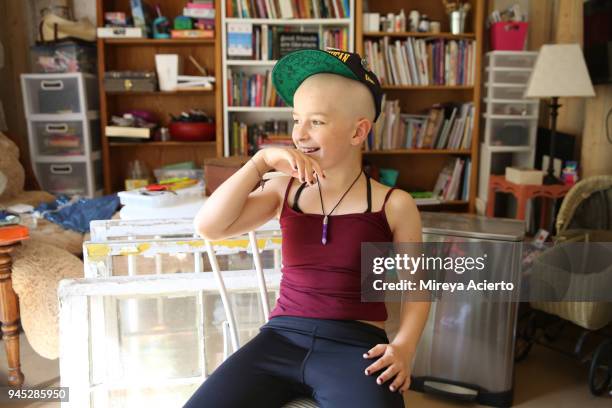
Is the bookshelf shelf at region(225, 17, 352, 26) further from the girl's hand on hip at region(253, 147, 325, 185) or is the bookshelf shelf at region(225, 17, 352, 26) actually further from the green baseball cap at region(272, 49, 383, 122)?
the girl's hand on hip at region(253, 147, 325, 185)

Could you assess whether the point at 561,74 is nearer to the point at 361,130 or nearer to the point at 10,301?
the point at 361,130

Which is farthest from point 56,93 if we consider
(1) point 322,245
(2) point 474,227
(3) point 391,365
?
(3) point 391,365

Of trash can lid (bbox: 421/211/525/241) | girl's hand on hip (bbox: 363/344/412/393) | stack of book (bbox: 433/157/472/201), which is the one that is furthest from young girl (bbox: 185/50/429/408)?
stack of book (bbox: 433/157/472/201)

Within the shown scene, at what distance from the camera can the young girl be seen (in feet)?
3.43

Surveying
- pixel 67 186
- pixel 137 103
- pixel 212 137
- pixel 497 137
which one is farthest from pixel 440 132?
pixel 67 186

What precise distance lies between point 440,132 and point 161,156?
1.96m

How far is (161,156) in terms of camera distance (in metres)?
4.04

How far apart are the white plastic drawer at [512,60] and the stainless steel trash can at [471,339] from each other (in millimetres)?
1715

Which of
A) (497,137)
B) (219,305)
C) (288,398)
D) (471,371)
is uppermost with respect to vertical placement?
(497,137)

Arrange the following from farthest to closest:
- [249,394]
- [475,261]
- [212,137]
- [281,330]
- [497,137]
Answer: [212,137] → [497,137] → [475,261] → [281,330] → [249,394]

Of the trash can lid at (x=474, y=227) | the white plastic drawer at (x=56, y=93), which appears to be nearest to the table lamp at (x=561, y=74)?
the trash can lid at (x=474, y=227)

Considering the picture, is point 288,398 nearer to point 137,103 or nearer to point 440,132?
point 440,132

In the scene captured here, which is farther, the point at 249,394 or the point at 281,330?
the point at 281,330

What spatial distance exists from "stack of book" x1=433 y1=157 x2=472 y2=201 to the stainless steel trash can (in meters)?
1.62
